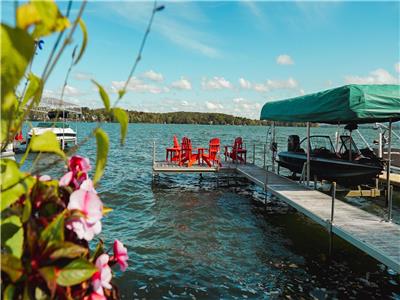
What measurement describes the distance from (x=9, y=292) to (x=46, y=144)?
1.67 feet

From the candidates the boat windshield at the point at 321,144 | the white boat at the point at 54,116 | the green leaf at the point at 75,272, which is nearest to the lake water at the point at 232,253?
the white boat at the point at 54,116

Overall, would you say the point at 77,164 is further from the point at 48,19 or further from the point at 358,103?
the point at 358,103

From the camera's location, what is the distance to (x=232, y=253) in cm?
816

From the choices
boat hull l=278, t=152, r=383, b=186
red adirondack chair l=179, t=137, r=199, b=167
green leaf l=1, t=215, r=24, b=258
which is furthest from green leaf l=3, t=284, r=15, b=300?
red adirondack chair l=179, t=137, r=199, b=167

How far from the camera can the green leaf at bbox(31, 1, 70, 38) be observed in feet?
3.25

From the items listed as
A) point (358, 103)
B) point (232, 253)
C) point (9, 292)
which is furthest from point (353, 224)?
point (9, 292)

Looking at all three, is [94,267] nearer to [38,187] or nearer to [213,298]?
[38,187]

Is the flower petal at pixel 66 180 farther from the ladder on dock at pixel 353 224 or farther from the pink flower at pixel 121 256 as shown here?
the ladder on dock at pixel 353 224

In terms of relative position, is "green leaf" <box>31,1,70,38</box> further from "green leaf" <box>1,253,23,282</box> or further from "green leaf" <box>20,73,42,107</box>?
"green leaf" <box>1,253,23,282</box>

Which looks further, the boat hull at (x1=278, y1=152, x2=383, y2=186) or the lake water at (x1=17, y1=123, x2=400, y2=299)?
the boat hull at (x1=278, y1=152, x2=383, y2=186)

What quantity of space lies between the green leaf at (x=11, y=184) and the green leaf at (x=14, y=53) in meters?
0.38

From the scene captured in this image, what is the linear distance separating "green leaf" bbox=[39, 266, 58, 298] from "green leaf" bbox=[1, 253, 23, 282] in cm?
7

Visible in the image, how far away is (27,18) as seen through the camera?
0.95 m

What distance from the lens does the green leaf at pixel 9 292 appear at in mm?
1211
